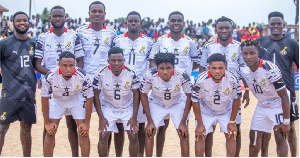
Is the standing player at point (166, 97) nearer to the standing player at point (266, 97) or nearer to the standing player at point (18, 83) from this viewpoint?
the standing player at point (266, 97)

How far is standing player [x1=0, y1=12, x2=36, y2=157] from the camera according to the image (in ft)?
23.1

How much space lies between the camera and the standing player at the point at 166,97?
6.60 meters

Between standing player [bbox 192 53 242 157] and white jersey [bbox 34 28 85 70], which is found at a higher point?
white jersey [bbox 34 28 85 70]

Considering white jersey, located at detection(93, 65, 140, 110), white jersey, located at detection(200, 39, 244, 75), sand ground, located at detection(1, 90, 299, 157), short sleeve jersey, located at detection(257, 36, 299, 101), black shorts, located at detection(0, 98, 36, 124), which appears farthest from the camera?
sand ground, located at detection(1, 90, 299, 157)

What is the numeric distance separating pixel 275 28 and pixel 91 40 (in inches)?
138

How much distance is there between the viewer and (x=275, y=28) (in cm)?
728

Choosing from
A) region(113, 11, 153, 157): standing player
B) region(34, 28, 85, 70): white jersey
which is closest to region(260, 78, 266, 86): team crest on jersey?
region(113, 11, 153, 157): standing player

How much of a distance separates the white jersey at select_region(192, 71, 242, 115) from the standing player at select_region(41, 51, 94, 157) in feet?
6.03

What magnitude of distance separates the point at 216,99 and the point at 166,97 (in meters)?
0.88

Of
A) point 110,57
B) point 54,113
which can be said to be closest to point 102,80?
point 110,57

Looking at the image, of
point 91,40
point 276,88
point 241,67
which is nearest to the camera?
point 276,88

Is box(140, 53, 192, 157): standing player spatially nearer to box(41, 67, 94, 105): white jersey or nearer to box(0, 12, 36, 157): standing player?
box(41, 67, 94, 105): white jersey

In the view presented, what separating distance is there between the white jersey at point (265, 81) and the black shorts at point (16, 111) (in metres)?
3.88

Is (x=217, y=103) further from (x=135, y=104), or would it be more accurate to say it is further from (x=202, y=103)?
(x=135, y=104)
